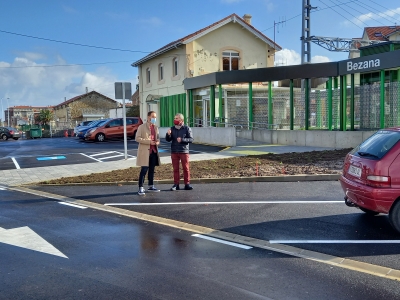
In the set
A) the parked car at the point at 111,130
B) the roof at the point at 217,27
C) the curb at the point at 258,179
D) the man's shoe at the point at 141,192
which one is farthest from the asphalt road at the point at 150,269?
the roof at the point at 217,27

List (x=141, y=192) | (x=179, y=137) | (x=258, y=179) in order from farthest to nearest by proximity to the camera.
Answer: (x=258, y=179) → (x=179, y=137) → (x=141, y=192)

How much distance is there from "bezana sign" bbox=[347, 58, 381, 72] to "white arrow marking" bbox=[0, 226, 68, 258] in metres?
14.6

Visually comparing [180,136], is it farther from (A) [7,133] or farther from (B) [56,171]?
(A) [7,133]

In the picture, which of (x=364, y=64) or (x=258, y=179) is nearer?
(x=258, y=179)

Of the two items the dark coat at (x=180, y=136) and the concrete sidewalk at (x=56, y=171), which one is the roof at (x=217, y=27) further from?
the dark coat at (x=180, y=136)

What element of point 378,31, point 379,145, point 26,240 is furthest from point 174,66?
point 26,240

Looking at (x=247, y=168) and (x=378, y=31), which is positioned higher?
(x=378, y=31)

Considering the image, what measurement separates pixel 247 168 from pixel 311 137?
25.5 ft

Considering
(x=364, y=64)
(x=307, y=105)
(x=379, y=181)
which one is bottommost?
(x=379, y=181)

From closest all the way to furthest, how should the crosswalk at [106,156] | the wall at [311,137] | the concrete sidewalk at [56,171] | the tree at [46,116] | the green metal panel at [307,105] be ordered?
the concrete sidewalk at [56,171]
the crosswalk at [106,156]
the wall at [311,137]
the green metal panel at [307,105]
the tree at [46,116]

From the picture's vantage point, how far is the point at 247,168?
12047 mm

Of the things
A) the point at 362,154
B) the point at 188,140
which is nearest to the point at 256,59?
the point at 188,140

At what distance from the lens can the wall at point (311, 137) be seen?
671 inches

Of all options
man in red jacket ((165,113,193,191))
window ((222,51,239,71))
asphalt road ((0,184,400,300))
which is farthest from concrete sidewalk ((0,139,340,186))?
window ((222,51,239,71))
